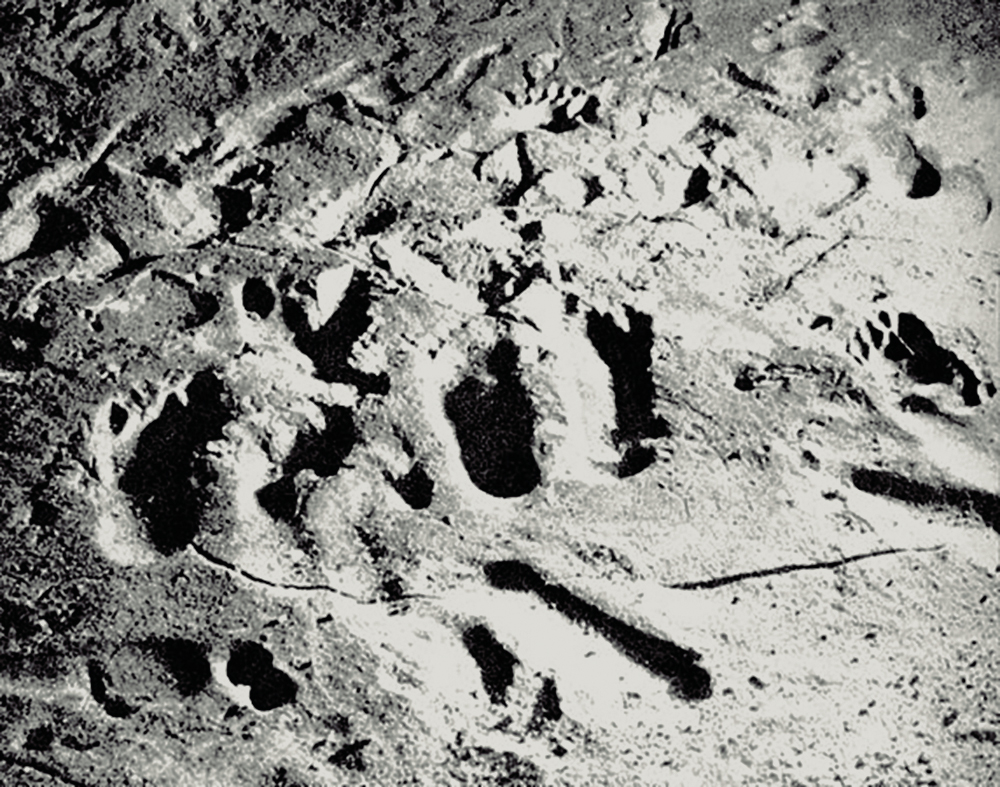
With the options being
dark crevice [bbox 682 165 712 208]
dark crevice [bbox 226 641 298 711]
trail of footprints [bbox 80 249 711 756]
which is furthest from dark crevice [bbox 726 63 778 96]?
dark crevice [bbox 226 641 298 711]

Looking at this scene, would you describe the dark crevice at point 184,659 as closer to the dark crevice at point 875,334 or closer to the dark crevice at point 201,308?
the dark crevice at point 201,308

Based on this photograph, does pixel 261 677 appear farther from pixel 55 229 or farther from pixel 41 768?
pixel 55 229

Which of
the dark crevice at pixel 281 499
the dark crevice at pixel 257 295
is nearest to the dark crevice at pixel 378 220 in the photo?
the dark crevice at pixel 257 295

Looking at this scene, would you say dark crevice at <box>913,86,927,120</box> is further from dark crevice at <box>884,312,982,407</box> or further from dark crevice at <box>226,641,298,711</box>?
dark crevice at <box>226,641,298,711</box>

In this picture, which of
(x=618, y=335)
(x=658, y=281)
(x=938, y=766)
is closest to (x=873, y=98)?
(x=658, y=281)

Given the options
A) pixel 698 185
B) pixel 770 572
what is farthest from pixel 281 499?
pixel 698 185

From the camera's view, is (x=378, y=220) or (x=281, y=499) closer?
(x=281, y=499)

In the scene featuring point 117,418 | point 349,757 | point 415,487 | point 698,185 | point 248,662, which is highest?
point 698,185
